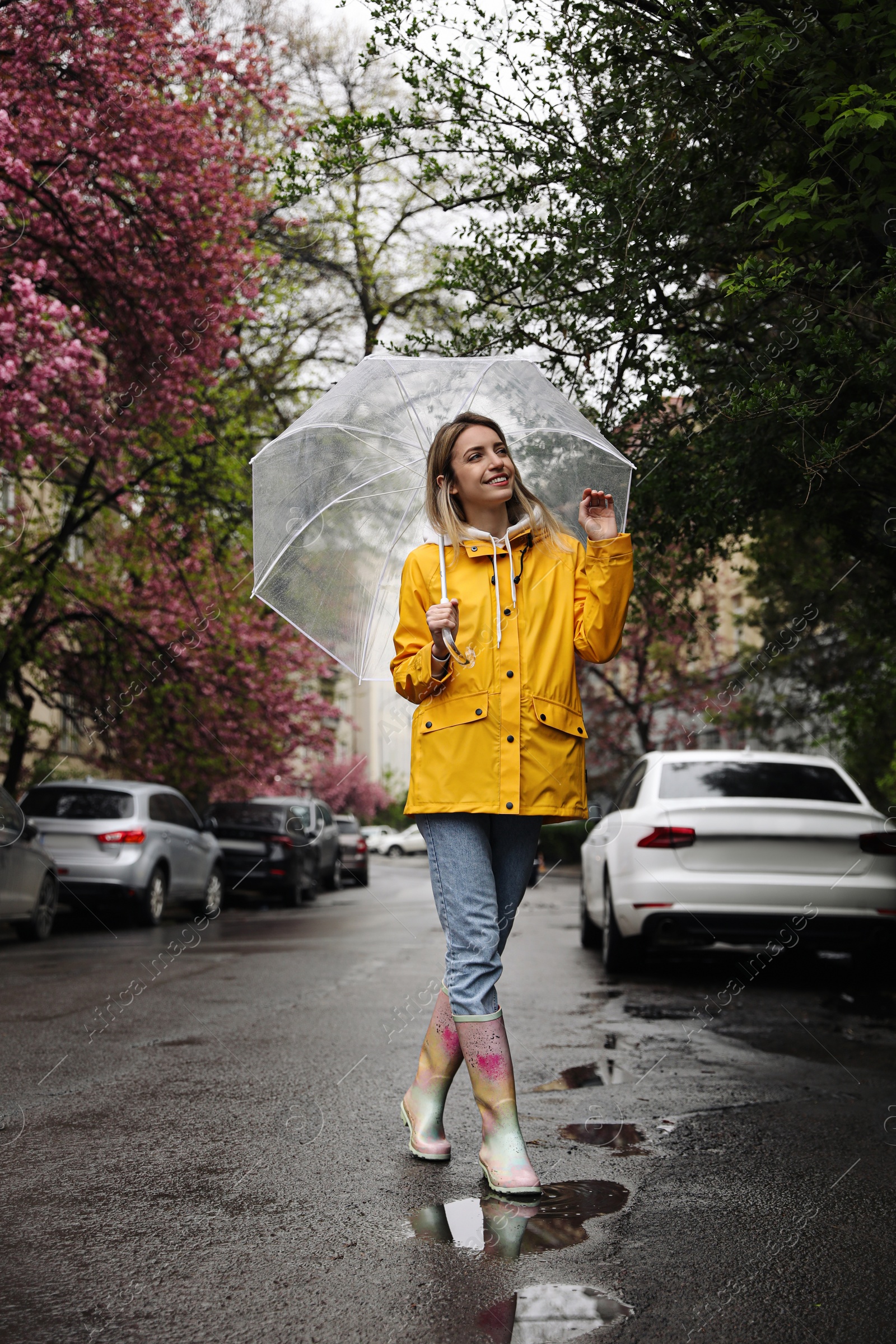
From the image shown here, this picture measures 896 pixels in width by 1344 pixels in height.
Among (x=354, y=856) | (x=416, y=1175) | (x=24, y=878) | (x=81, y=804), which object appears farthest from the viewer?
(x=354, y=856)

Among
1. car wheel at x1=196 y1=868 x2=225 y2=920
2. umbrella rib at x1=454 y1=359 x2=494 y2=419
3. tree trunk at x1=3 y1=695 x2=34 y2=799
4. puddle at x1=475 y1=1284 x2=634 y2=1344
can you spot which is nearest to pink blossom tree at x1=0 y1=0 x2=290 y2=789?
tree trunk at x1=3 y1=695 x2=34 y2=799

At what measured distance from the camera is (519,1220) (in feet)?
11.3

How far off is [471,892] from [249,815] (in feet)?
63.4

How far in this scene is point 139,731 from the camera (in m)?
19.6

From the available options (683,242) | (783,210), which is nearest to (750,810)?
(683,242)

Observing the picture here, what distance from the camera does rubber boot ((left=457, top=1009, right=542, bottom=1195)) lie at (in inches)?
144

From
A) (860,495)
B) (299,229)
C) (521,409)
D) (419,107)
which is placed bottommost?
(521,409)

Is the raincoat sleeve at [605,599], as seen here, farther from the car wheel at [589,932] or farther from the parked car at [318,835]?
the parked car at [318,835]

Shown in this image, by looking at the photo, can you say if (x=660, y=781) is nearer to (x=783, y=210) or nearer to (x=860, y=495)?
(x=860, y=495)

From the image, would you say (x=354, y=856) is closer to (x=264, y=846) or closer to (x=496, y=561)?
(x=264, y=846)

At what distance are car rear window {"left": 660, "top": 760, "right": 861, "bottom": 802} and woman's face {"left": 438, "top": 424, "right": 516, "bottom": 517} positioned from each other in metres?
5.34

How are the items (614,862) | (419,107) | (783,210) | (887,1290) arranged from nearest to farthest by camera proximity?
(887,1290)
(783,210)
(419,107)
(614,862)

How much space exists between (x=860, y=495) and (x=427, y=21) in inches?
141

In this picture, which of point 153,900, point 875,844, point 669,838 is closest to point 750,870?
point 669,838
